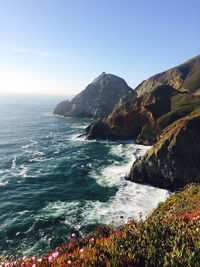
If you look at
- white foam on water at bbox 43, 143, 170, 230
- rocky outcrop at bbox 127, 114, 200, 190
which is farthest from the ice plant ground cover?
rocky outcrop at bbox 127, 114, 200, 190

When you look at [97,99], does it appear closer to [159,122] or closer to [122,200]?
[159,122]

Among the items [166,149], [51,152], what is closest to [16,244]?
[166,149]

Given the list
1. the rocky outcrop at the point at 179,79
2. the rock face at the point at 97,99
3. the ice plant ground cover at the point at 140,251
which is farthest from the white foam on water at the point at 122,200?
the rock face at the point at 97,99

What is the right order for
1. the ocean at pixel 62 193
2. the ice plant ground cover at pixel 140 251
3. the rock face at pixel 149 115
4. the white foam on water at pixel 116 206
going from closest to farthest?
the ice plant ground cover at pixel 140 251, the ocean at pixel 62 193, the white foam on water at pixel 116 206, the rock face at pixel 149 115

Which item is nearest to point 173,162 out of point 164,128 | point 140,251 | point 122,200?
point 122,200

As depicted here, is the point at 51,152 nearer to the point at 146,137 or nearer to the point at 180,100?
the point at 146,137

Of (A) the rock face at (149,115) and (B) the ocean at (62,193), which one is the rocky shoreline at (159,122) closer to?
(A) the rock face at (149,115)
